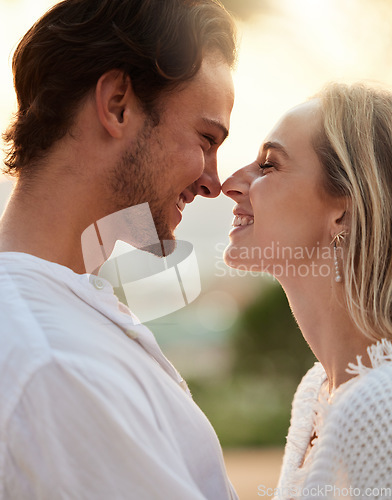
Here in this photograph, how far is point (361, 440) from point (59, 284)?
96 cm

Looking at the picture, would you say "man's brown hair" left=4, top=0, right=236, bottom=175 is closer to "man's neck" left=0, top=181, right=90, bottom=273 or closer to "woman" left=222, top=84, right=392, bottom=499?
"man's neck" left=0, top=181, right=90, bottom=273

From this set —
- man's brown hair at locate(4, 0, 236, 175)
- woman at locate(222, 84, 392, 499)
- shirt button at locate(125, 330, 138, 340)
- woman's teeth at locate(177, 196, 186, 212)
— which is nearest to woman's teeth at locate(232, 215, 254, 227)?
woman at locate(222, 84, 392, 499)

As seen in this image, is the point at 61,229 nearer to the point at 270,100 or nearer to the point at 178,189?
the point at 178,189

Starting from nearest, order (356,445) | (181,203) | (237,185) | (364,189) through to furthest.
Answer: (356,445) → (364,189) → (181,203) → (237,185)

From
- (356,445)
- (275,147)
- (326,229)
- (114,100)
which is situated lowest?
(356,445)

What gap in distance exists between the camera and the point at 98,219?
6.70ft

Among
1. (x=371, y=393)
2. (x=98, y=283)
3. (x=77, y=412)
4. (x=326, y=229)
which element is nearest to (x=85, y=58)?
(x=98, y=283)

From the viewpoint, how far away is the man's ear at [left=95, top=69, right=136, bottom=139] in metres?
2.03

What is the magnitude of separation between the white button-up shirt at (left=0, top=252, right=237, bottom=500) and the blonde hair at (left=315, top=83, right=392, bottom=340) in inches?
33.9

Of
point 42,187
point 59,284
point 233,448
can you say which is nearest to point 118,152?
point 42,187

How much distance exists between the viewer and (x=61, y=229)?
1877 mm

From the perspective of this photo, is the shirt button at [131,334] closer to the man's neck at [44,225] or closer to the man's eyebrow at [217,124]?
the man's neck at [44,225]

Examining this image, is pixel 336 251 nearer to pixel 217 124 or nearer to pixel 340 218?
pixel 340 218

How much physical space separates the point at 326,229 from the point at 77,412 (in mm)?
1356
